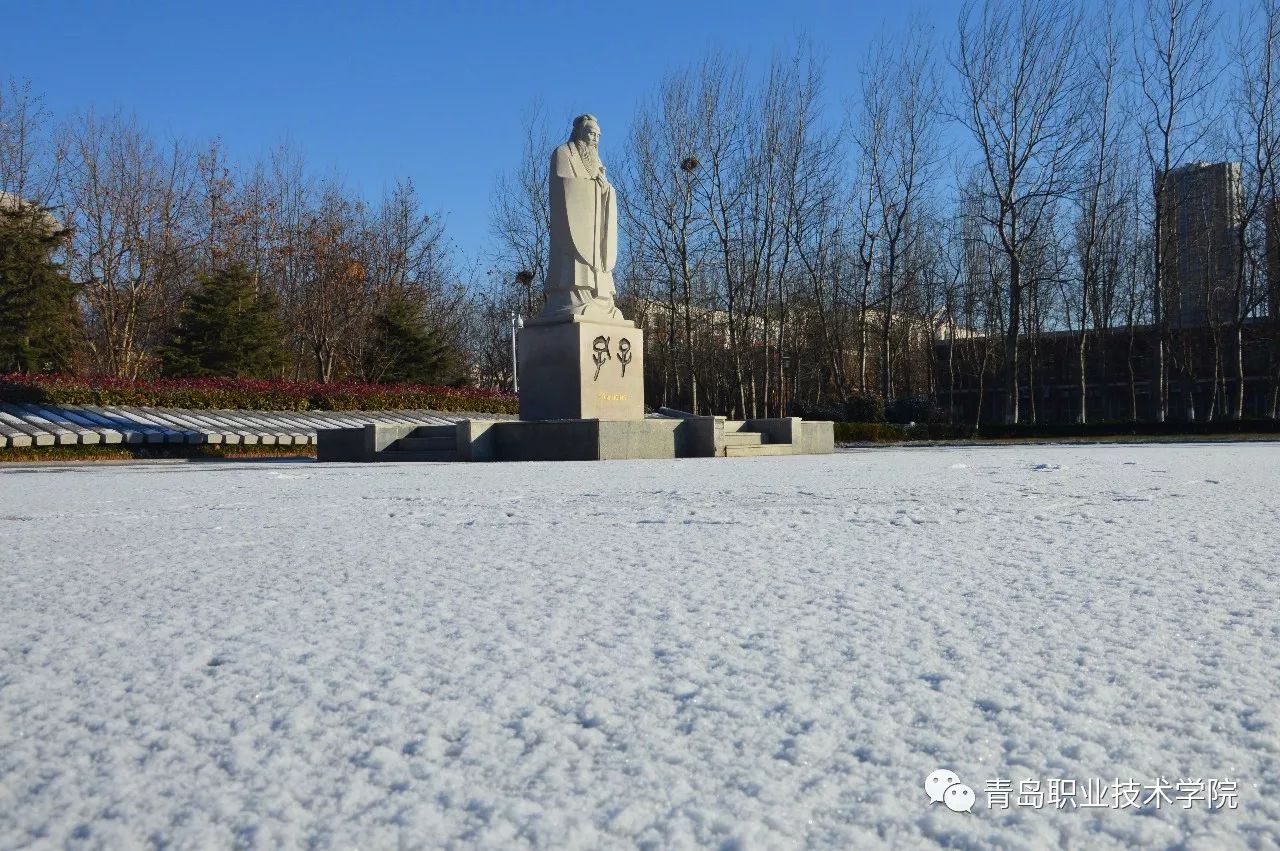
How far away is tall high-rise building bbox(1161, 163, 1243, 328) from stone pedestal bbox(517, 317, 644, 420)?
20.2 m

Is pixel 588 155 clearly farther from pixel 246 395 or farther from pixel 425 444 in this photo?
pixel 246 395

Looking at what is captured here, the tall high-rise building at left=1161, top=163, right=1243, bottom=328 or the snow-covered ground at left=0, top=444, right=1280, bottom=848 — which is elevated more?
the tall high-rise building at left=1161, top=163, right=1243, bottom=328

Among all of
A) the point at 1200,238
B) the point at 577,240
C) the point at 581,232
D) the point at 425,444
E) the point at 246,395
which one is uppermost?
the point at 1200,238

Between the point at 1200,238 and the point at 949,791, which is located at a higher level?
the point at 1200,238

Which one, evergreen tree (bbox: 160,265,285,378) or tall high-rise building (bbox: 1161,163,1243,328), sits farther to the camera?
tall high-rise building (bbox: 1161,163,1243,328)

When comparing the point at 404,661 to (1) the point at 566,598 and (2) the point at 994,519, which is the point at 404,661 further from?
(2) the point at 994,519

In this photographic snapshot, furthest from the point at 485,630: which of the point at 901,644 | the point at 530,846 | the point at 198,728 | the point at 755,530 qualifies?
the point at 755,530

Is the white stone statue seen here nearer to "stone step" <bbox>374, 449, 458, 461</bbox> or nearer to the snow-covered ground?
"stone step" <bbox>374, 449, 458, 461</bbox>

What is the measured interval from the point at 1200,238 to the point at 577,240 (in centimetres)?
2770

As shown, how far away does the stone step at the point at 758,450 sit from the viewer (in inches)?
627

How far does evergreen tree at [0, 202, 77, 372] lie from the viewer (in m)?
27.2

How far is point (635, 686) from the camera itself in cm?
224

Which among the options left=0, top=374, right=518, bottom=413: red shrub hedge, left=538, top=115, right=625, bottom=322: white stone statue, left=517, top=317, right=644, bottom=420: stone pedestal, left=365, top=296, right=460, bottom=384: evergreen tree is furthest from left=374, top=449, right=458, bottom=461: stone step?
left=365, top=296, right=460, bottom=384: evergreen tree

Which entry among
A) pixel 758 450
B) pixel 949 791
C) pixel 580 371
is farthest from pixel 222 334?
pixel 949 791
